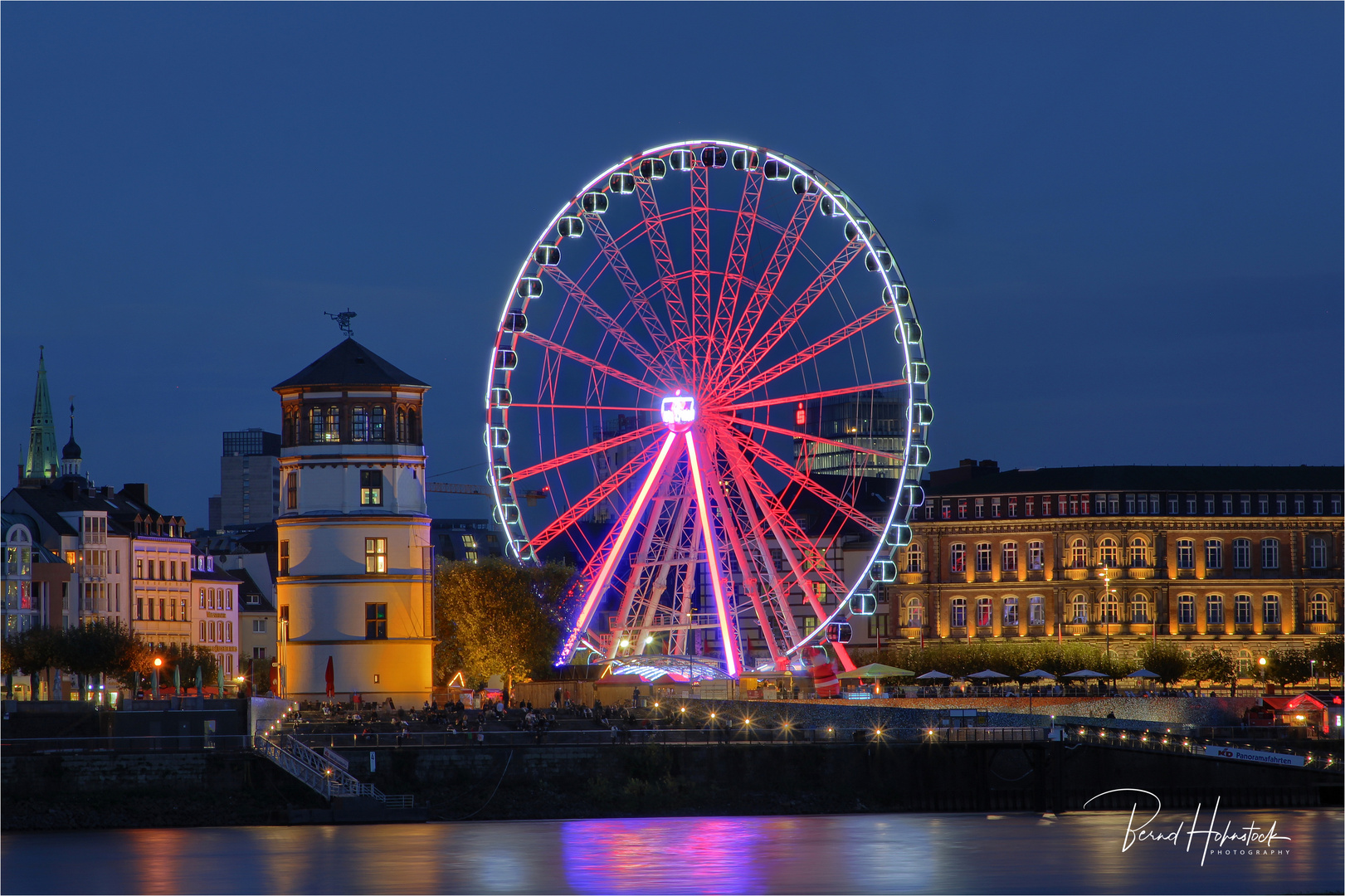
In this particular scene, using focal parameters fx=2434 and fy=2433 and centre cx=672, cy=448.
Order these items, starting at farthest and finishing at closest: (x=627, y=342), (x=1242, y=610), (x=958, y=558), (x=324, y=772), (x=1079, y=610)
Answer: (x=958, y=558)
(x=1079, y=610)
(x=1242, y=610)
(x=627, y=342)
(x=324, y=772)

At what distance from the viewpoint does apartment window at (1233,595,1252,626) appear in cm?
14600

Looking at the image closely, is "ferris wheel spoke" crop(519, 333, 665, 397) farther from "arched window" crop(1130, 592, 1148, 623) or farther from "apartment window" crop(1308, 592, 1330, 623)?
"apartment window" crop(1308, 592, 1330, 623)

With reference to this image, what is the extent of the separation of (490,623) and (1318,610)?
189 ft

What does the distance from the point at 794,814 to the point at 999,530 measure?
7634 centimetres

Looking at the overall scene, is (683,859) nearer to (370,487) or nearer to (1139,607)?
(370,487)

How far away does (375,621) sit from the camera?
324 feet

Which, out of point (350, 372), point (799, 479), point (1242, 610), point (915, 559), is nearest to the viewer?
point (799, 479)

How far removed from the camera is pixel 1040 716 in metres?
83.7

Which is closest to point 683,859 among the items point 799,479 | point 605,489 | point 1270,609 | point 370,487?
point 799,479

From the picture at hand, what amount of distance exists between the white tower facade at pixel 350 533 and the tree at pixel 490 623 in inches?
512

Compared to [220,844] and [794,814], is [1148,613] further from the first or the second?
[220,844]

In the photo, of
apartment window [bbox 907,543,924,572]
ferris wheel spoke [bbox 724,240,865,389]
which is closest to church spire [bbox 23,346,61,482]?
apartment window [bbox 907,543,924,572]

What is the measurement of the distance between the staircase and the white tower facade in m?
23.3

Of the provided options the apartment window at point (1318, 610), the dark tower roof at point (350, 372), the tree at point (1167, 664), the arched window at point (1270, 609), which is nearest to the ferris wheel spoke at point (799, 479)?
the dark tower roof at point (350, 372)
